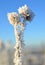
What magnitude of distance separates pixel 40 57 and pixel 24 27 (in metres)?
1.03

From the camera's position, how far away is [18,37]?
5211mm

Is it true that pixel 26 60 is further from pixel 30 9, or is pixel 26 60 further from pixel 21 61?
pixel 30 9

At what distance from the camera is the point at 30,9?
520 centimetres

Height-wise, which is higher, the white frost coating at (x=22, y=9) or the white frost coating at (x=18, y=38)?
the white frost coating at (x=22, y=9)

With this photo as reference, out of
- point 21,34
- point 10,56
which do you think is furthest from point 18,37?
point 10,56

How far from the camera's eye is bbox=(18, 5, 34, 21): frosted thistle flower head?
5.13m

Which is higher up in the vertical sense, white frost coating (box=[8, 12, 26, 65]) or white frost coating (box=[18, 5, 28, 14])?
white frost coating (box=[18, 5, 28, 14])

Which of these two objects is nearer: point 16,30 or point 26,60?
point 16,30

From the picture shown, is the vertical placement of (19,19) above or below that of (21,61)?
above

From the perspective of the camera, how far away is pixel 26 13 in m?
5.18

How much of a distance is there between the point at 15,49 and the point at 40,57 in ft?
3.02

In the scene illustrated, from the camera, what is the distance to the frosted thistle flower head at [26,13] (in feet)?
16.8

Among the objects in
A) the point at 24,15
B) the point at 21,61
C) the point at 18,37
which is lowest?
the point at 21,61

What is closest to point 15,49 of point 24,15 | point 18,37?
point 18,37
